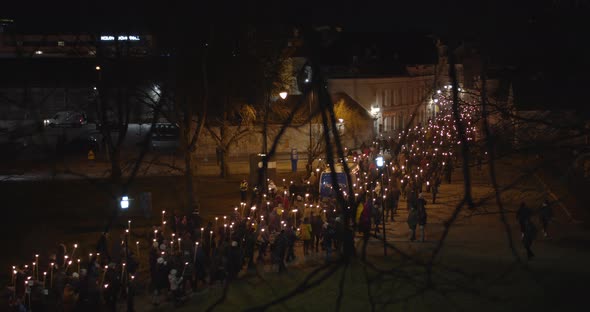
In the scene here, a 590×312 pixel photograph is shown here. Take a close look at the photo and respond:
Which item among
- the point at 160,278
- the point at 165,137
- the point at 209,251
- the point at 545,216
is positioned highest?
the point at 165,137

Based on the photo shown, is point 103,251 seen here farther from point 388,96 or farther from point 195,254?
point 388,96

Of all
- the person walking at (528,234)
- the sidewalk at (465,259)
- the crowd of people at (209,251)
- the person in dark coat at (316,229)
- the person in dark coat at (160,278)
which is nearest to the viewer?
the crowd of people at (209,251)

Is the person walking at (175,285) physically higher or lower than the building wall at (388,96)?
Result: lower

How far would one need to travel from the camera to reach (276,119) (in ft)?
96.2

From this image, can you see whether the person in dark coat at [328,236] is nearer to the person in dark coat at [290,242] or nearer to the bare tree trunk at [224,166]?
the person in dark coat at [290,242]

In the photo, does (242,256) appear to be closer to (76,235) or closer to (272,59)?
(76,235)

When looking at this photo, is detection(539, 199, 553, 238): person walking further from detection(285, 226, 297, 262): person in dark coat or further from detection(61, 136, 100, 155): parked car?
detection(61, 136, 100, 155): parked car

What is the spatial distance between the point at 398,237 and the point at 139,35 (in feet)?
29.2

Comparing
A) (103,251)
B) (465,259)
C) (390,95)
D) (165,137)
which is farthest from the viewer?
(390,95)

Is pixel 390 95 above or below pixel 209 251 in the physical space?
above

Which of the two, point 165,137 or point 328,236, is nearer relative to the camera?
point 328,236

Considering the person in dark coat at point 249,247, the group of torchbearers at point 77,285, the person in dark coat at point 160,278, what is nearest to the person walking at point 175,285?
the person in dark coat at point 160,278

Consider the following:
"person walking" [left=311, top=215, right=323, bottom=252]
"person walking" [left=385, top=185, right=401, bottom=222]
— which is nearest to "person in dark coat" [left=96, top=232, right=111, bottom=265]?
"person walking" [left=311, top=215, right=323, bottom=252]

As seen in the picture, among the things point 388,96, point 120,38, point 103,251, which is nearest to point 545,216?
point 103,251
